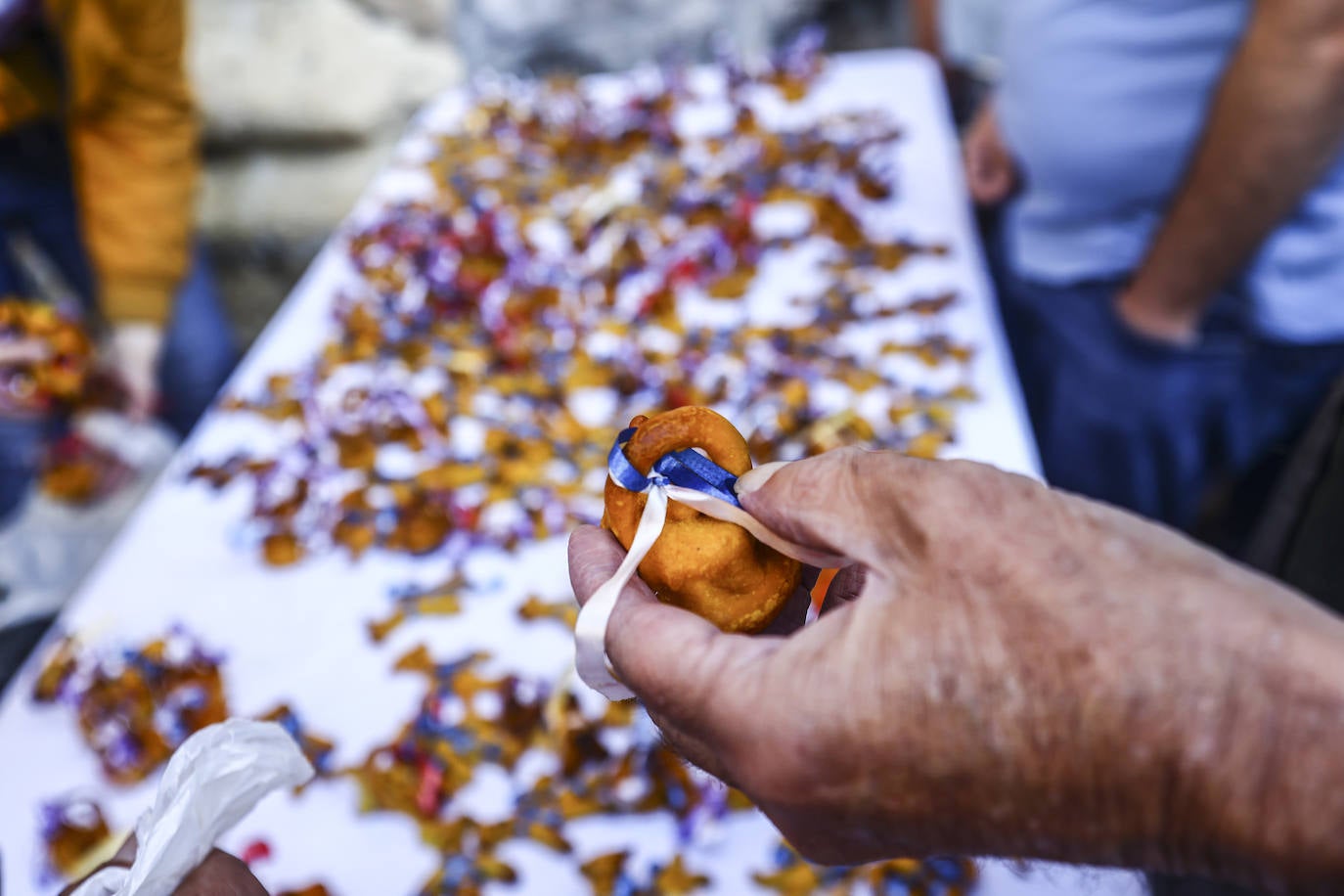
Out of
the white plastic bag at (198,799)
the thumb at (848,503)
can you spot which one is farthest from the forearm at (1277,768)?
the white plastic bag at (198,799)

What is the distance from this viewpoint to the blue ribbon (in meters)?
0.66

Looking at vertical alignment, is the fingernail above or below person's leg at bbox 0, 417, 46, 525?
above

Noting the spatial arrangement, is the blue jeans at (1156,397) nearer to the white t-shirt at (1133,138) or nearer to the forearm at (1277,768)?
the white t-shirt at (1133,138)

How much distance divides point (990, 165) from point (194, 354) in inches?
88.8

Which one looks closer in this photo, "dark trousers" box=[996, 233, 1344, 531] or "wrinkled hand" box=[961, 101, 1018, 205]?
"dark trousers" box=[996, 233, 1344, 531]

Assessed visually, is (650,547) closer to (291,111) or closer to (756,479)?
(756,479)

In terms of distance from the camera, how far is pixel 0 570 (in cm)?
224

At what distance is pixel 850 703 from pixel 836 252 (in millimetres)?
1470

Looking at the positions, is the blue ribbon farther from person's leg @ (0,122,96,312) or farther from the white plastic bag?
person's leg @ (0,122,96,312)

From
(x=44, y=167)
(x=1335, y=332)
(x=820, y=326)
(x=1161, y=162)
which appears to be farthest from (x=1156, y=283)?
(x=44, y=167)

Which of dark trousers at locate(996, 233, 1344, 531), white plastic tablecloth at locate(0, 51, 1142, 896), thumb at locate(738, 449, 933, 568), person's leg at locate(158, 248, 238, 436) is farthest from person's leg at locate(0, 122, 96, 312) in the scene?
dark trousers at locate(996, 233, 1344, 531)

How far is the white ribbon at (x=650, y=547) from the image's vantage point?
24.5 inches

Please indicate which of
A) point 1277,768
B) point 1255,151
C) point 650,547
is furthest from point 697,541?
point 1255,151

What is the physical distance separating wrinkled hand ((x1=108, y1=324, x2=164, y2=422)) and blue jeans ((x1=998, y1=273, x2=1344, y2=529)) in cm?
209
